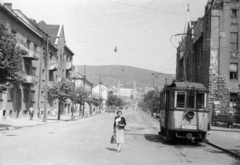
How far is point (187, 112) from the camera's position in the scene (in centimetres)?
1402

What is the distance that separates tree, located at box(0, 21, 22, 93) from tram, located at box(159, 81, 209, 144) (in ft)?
33.7

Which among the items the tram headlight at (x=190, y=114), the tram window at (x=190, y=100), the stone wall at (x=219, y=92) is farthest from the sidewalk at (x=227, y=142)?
the stone wall at (x=219, y=92)

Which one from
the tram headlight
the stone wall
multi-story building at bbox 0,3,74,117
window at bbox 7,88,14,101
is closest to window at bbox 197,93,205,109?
the tram headlight

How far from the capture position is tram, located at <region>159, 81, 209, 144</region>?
14.0 metres

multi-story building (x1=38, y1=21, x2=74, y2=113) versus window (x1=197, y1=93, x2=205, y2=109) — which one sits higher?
multi-story building (x1=38, y1=21, x2=74, y2=113)

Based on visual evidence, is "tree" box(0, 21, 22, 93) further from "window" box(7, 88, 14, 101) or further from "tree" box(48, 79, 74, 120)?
"tree" box(48, 79, 74, 120)

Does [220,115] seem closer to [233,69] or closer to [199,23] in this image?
[233,69]

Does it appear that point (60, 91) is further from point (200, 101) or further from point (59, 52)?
point (200, 101)

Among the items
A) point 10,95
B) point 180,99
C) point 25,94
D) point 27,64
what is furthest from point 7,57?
point 25,94

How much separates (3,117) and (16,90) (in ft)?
15.2

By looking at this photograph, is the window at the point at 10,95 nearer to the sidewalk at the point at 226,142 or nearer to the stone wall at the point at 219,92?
the sidewalk at the point at 226,142

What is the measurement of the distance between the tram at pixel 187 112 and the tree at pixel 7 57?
10259 millimetres

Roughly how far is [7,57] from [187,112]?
11.6m

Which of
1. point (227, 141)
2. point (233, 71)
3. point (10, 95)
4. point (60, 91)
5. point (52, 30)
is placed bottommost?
point (227, 141)
